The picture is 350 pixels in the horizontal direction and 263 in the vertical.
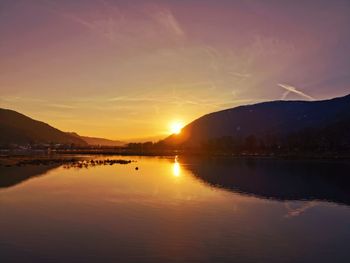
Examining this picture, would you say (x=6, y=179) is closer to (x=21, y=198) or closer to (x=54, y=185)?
(x=54, y=185)

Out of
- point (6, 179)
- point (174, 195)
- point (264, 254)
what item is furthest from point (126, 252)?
point (6, 179)

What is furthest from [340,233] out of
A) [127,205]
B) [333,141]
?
[333,141]

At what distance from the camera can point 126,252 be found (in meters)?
26.2

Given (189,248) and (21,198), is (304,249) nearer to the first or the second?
(189,248)

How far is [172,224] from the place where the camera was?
3459cm

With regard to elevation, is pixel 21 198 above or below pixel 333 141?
below

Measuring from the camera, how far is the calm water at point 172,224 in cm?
2602

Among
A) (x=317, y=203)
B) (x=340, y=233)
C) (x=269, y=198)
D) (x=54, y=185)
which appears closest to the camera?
(x=340, y=233)

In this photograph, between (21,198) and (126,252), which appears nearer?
(126,252)

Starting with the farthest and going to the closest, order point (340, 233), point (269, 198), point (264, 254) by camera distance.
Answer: point (269, 198)
point (340, 233)
point (264, 254)

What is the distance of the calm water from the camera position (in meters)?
26.0

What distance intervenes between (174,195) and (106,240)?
79.6 feet

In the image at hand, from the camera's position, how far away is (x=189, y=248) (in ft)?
89.8

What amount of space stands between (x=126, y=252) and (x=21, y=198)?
27651mm
